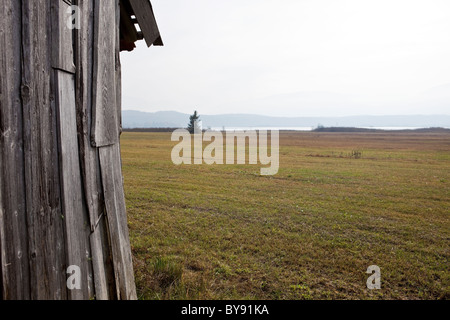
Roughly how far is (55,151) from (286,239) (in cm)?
547

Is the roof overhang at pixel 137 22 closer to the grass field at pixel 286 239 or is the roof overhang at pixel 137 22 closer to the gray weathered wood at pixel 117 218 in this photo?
the gray weathered wood at pixel 117 218

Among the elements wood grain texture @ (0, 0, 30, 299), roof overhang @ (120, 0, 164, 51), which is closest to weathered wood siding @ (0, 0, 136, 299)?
wood grain texture @ (0, 0, 30, 299)

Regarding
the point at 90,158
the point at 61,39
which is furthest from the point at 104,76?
the point at 90,158

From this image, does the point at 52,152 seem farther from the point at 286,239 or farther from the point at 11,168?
the point at 286,239

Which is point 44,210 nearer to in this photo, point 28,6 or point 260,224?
point 28,6

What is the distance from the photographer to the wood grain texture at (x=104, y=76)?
2.67m

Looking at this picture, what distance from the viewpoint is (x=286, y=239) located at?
6.47 metres

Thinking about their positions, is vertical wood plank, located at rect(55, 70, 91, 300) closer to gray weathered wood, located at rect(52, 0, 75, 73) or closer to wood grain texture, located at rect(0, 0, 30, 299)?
gray weathered wood, located at rect(52, 0, 75, 73)

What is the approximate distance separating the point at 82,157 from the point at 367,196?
1112cm

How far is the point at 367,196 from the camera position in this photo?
11.0 m

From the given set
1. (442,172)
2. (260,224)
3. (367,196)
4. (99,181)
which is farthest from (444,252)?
(442,172)

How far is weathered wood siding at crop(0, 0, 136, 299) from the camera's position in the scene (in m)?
→ 1.86

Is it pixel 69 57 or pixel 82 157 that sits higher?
pixel 69 57

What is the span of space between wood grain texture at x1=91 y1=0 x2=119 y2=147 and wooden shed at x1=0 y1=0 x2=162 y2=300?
0.03 feet
